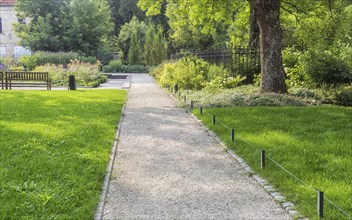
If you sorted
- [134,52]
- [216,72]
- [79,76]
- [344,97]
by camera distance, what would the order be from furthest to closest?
1. [134,52]
2. [79,76]
3. [216,72]
4. [344,97]

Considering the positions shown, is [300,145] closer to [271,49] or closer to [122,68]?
[271,49]

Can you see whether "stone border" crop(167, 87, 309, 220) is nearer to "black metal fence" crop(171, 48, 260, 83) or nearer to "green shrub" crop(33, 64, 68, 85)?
"black metal fence" crop(171, 48, 260, 83)

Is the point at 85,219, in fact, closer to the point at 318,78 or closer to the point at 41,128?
the point at 41,128

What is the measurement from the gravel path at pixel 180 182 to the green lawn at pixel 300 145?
0.33 m

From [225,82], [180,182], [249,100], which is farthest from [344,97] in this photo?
[180,182]

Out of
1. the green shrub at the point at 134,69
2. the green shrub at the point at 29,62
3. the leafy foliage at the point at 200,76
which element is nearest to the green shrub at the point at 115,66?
the green shrub at the point at 134,69

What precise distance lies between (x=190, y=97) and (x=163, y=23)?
139ft

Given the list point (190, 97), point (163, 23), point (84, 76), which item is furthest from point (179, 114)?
point (163, 23)

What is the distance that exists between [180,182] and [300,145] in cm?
274

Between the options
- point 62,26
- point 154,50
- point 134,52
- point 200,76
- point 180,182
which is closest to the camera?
point 180,182

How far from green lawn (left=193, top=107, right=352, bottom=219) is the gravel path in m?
0.33

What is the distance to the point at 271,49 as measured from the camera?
1357 centimetres

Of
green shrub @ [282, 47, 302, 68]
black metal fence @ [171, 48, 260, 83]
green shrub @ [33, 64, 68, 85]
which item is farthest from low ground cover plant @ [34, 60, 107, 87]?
green shrub @ [282, 47, 302, 68]

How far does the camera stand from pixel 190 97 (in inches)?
593
